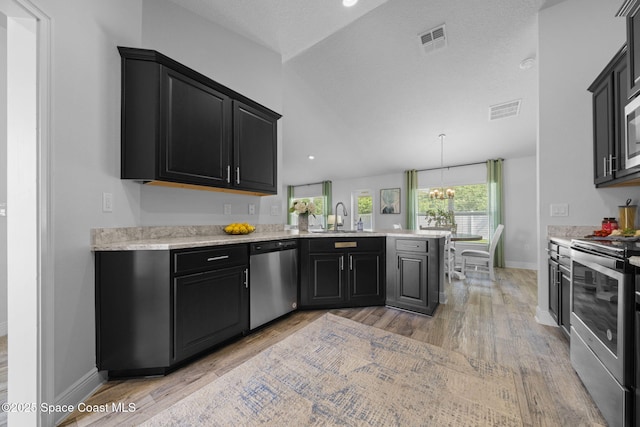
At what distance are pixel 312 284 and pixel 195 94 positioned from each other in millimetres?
2091

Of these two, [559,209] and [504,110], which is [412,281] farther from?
[504,110]

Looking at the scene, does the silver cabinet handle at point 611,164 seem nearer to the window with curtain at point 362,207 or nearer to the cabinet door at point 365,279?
the cabinet door at point 365,279

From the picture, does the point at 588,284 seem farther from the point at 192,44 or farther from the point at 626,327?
the point at 192,44

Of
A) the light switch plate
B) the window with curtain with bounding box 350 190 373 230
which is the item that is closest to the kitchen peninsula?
the light switch plate

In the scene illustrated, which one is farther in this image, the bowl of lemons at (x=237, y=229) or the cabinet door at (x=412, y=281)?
the cabinet door at (x=412, y=281)

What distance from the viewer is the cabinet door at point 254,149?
240cm

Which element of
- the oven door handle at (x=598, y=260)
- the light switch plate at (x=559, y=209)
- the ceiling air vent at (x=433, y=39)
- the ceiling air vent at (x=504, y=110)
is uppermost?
the ceiling air vent at (x=433, y=39)

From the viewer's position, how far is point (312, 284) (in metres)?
2.76

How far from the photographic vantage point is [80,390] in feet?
4.76

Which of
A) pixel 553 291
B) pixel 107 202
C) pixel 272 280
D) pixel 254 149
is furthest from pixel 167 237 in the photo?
pixel 553 291

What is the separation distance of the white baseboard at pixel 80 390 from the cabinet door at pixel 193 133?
4.33ft

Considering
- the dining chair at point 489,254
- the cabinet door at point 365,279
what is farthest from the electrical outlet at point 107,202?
the dining chair at point 489,254

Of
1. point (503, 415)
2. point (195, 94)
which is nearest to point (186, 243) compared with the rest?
point (195, 94)

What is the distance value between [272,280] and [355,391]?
203 centimetres
